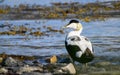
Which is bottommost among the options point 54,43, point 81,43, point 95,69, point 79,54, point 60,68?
point 54,43

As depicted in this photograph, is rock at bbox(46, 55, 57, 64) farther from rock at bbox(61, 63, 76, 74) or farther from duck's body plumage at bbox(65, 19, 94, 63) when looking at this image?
rock at bbox(61, 63, 76, 74)

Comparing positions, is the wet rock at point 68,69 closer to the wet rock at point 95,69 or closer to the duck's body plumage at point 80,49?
the wet rock at point 95,69

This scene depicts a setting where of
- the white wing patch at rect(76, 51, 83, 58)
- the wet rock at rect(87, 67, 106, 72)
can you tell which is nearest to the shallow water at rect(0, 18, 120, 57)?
the wet rock at rect(87, 67, 106, 72)

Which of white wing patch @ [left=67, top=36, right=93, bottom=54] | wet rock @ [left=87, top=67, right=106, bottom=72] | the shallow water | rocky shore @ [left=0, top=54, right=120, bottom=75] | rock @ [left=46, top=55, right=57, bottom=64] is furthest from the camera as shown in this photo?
the shallow water

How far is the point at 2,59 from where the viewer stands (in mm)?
15867

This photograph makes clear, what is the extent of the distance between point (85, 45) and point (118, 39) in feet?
21.8

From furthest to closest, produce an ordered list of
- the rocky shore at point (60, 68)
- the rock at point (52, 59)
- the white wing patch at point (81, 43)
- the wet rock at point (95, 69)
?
the rock at point (52, 59) → the white wing patch at point (81, 43) → the wet rock at point (95, 69) → the rocky shore at point (60, 68)

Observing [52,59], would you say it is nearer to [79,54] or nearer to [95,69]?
[79,54]

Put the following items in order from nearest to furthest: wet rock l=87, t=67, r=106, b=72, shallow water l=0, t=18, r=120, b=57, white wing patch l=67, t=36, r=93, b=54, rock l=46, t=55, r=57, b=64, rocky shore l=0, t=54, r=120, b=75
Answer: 1. rocky shore l=0, t=54, r=120, b=75
2. wet rock l=87, t=67, r=106, b=72
3. white wing patch l=67, t=36, r=93, b=54
4. rock l=46, t=55, r=57, b=64
5. shallow water l=0, t=18, r=120, b=57

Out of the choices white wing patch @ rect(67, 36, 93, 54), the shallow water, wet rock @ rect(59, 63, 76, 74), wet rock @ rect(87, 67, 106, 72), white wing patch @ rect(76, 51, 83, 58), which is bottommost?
the shallow water

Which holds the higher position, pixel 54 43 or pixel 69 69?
pixel 69 69

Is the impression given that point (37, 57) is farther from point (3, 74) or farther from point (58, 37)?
point (58, 37)

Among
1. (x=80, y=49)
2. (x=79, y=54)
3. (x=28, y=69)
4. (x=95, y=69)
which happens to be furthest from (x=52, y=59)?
(x=28, y=69)

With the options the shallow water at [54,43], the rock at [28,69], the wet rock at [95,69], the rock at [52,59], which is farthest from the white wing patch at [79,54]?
the shallow water at [54,43]
